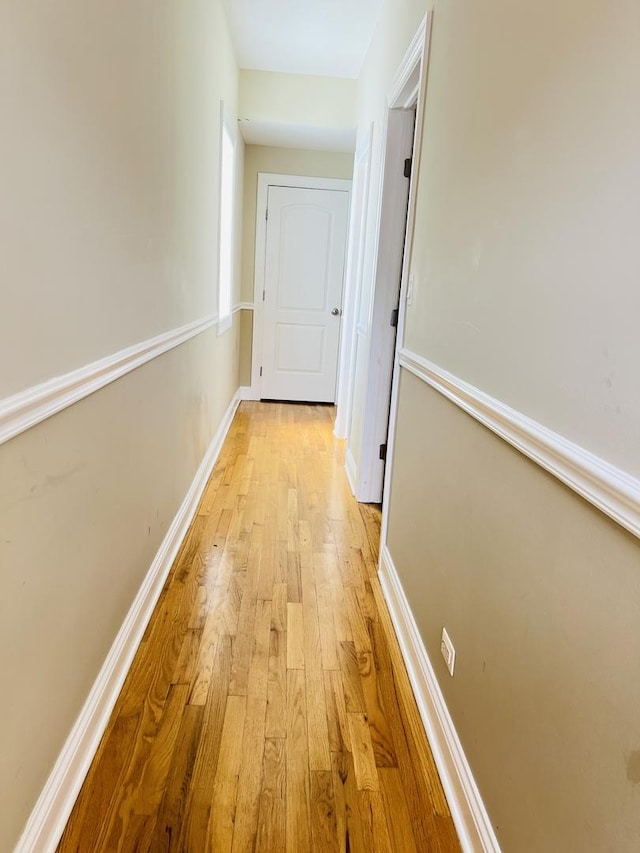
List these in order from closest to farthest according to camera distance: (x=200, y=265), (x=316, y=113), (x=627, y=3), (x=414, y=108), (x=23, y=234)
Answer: (x=627, y=3) → (x=23, y=234) → (x=414, y=108) → (x=200, y=265) → (x=316, y=113)

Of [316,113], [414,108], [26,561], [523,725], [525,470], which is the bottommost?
[523,725]

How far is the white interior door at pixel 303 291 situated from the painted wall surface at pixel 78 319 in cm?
306

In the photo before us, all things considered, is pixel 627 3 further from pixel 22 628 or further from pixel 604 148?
pixel 22 628

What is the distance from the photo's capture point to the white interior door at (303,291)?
17.3ft

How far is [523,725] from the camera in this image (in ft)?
3.27

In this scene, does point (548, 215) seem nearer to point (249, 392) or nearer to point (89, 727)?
point (89, 727)

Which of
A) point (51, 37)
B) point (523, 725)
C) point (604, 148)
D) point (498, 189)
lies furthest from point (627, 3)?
point (523, 725)

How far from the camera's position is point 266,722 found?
5.04ft

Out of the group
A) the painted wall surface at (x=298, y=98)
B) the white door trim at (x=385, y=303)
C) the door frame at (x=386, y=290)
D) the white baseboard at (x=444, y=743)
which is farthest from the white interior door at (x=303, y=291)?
the white baseboard at (x=444, y=743)

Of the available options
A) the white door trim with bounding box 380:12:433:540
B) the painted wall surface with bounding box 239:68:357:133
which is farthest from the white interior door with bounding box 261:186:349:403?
the white door trim with bounding box 380:12:433:540

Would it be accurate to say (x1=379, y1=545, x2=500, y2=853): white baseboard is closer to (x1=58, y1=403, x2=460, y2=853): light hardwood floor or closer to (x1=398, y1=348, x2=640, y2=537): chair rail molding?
(x1=58, y1=403, x2=460, y2=853): light hardwood floor

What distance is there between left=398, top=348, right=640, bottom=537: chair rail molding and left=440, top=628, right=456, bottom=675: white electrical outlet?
23.1 inches

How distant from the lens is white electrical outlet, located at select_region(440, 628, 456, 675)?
1396mm

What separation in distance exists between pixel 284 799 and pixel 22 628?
29.2 inches
